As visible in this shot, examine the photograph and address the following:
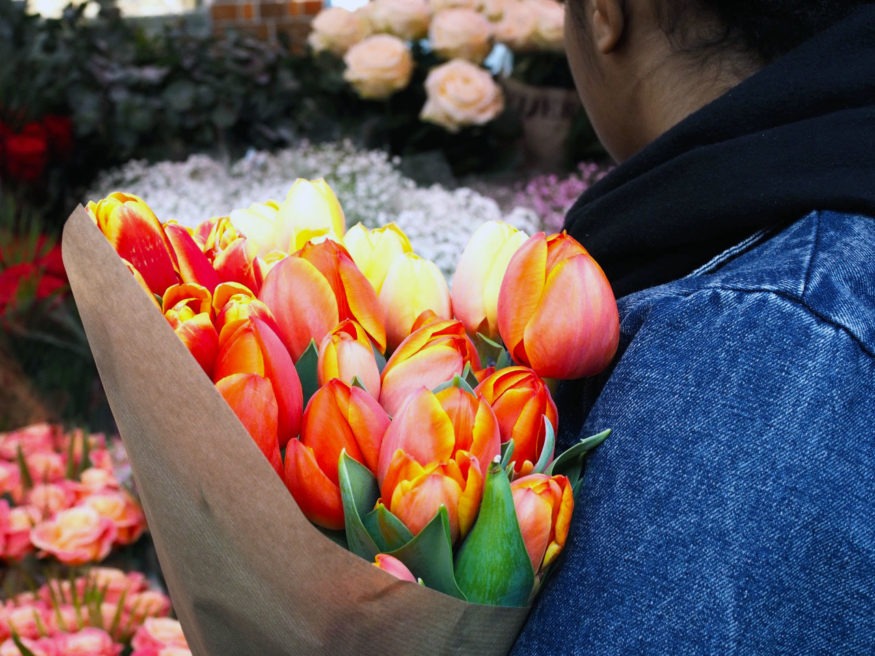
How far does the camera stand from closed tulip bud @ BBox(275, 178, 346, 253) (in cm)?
68

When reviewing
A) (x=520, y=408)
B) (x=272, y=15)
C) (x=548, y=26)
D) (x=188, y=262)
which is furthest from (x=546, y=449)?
(x=272, y=15)

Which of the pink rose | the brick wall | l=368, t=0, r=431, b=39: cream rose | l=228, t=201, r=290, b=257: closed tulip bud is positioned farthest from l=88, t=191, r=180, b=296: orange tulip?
the brick wall

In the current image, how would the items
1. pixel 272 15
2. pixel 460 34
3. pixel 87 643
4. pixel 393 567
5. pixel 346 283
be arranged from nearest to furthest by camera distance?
pixel 393 567, pixel 346 283, pixel 87 643, pixel 460 34, pixel 272 15

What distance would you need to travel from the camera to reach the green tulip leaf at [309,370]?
56 cm

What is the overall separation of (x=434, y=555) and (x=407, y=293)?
194 mm

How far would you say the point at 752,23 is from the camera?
72cm

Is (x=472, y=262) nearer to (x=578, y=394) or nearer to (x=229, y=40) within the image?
(x=578, y=394)

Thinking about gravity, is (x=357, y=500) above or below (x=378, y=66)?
below

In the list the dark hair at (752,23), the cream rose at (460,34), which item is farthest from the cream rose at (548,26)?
the dark hair at (752,23)

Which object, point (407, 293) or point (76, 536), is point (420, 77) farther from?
point (407, 293)

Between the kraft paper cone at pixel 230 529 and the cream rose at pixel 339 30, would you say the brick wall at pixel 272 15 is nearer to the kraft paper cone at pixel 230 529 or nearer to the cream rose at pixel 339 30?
the cream rose at pixel 339 30

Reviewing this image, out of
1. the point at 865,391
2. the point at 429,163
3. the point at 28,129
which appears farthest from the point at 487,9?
the point at 865,391

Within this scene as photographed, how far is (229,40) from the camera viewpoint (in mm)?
2383

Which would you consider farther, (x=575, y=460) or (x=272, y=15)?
(x=272, y=15)
